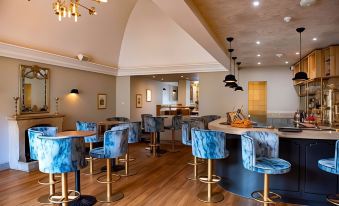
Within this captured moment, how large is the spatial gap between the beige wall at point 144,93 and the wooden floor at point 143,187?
4274 millimetres

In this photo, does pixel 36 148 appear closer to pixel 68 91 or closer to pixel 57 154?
pixel 57 154

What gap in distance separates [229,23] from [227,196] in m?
2.75

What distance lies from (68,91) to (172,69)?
3.49 metres

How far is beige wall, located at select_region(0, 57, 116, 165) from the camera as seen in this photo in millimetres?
5207

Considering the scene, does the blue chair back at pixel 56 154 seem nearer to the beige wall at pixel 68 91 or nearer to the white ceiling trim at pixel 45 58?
the beige wall at pixel 68 91

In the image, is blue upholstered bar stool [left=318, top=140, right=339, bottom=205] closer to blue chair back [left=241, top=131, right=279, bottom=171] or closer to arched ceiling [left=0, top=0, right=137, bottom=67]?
→ blue chair back [left=241, top=131, right=279, bottom=171]

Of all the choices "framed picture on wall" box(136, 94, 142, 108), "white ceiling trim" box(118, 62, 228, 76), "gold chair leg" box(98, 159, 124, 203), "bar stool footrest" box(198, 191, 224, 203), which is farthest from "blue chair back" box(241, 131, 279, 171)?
"framed picture on wall" box(136, 94, 142, 108)

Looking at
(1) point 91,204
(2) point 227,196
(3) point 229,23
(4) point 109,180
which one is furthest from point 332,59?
(1) point 91,204

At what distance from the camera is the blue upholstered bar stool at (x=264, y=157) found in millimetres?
2822

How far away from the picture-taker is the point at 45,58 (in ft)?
19.7

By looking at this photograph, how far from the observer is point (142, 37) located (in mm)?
8422

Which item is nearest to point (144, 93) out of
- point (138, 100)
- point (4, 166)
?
point (138, 100)

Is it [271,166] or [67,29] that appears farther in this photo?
[67,29]

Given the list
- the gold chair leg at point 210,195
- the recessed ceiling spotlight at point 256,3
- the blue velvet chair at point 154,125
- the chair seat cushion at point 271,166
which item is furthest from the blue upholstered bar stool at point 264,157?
the blue velvet chair at point 154,125
